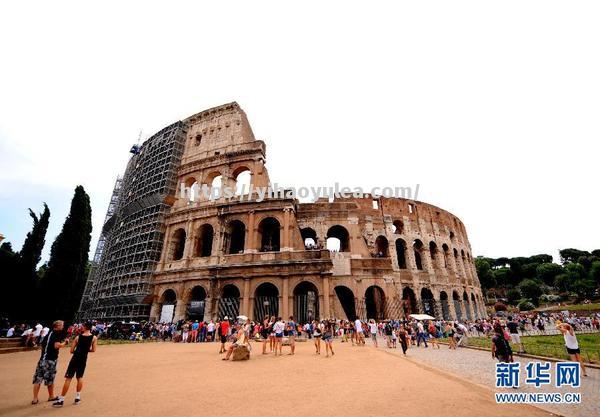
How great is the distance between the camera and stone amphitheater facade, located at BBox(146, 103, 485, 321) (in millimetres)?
20625

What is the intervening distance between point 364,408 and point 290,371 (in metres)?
3.73

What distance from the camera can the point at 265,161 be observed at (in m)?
25.8

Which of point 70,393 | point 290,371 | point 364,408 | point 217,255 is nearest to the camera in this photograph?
point 364,408

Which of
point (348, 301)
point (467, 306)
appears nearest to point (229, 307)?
point (348, 301)

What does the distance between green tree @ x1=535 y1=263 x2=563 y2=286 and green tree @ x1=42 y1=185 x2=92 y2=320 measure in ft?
301

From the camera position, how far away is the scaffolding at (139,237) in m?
23.7

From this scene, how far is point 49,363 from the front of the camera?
571cm

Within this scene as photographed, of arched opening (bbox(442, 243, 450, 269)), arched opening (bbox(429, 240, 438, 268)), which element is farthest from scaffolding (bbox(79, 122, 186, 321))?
arched opening (bbox(442, 243, 450, 269))

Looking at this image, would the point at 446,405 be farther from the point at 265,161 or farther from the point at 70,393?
the point at 265,161

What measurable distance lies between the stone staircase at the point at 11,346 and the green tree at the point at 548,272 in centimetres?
9341

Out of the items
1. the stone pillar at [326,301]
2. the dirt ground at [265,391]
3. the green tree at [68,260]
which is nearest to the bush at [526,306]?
the stone pillar at [326,301]

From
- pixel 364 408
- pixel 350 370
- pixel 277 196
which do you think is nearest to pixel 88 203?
pixel 277 196

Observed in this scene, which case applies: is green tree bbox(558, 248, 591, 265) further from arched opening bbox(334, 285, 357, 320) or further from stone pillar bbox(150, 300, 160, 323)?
stone pillar bbox(150, 300, 160, 323)

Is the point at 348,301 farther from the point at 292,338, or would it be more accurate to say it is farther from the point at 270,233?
the point at 292,338
